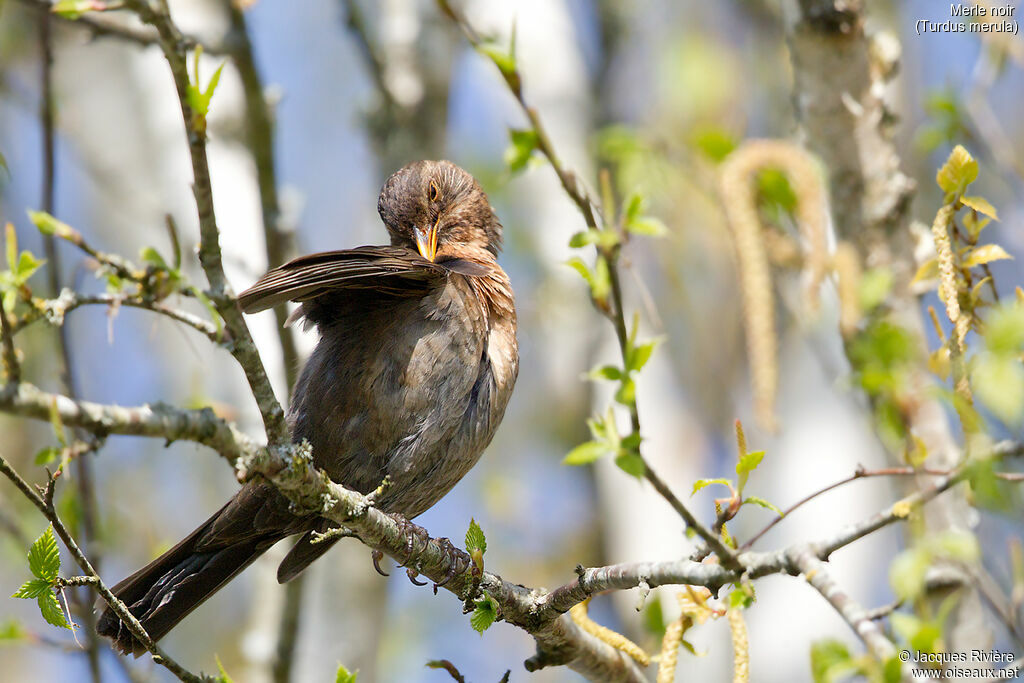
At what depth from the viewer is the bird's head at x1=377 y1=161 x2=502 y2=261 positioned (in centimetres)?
468

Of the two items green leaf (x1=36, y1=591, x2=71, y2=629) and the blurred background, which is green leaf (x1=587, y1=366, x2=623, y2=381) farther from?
green leaf (x1=36, y1=591, x2=71, y2=629)

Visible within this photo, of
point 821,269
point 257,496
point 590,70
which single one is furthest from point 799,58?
point 590,70

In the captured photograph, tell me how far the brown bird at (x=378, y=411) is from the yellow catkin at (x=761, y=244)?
1209mm

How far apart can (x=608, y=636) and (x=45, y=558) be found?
5.13 feet

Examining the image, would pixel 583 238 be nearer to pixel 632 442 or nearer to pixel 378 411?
pixel 632 442

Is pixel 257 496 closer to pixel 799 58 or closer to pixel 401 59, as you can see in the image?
pixel 799 58

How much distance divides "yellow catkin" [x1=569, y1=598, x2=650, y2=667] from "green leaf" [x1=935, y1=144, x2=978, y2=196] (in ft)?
4.93

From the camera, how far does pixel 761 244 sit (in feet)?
8.66

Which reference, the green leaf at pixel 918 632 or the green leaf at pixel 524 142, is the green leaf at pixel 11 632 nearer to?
the green leaf at pixel 524 142

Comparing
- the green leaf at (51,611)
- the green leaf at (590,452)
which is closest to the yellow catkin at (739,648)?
the green leaf at (590,452)

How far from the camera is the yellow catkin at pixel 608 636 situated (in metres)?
2.80

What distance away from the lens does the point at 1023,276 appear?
4375 millimetres

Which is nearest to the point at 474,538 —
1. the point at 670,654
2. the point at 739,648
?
the point at 670,654

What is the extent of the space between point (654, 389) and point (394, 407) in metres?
4.26
